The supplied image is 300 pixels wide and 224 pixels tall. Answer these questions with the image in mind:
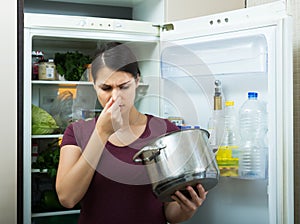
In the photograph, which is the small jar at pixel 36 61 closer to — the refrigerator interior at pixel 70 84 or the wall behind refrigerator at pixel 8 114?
the refrigerator interior at pixel 70 84

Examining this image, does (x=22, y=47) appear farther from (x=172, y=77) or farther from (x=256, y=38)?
(x=256, y=38)

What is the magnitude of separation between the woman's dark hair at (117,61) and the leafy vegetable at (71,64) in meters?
0.77

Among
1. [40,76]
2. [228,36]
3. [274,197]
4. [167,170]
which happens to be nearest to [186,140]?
[167,170]

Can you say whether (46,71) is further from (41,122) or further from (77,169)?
(77,169)

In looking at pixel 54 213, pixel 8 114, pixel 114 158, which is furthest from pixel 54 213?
pixel 114 158

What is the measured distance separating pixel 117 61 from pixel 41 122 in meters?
0.83

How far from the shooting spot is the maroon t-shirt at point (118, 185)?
1325mm

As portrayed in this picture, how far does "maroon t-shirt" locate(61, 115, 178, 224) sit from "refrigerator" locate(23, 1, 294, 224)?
0.48 feet

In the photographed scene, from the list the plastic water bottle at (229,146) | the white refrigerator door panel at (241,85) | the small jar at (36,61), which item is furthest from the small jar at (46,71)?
the plastic water bottle at (229,146)

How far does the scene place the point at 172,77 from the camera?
69.2 inches

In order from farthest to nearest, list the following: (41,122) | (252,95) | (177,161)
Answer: (41,122), (252,95), (177,161)

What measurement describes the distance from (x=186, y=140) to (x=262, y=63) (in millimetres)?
561

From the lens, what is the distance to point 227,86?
1.75m

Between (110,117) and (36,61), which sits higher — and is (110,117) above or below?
below
